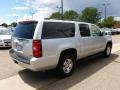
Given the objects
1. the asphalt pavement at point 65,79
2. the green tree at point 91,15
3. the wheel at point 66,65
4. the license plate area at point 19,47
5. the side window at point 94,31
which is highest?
the green tree at point 91,15

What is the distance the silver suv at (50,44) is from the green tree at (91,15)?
70229mm

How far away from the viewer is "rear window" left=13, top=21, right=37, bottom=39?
5.51 meters

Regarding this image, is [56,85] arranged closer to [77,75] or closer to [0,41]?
[77,75]

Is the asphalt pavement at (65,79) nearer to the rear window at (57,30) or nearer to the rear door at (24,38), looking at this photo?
the rear door at (24,38)

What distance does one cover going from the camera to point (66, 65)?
246 inches

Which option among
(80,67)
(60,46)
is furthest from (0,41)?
(60,46)

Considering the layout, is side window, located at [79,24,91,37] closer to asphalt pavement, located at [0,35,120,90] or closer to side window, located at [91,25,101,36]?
side window, located at [91,25,101,36]

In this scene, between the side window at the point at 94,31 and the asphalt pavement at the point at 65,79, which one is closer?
the asphalt pavement at the point at 65,79

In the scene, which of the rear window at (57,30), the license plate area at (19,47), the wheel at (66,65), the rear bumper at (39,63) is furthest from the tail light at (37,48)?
the wheel at (66,65)

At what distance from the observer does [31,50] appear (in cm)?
535

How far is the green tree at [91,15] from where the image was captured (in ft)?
251

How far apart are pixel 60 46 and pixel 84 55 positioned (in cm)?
176

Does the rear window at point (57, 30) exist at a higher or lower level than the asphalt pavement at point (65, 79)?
higher

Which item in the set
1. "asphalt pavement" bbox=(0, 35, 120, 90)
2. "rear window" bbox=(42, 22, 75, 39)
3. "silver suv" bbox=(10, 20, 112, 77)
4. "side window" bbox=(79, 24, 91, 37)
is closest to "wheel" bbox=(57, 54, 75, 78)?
"silver suv" bbox=(10, 20, 112, 77)
